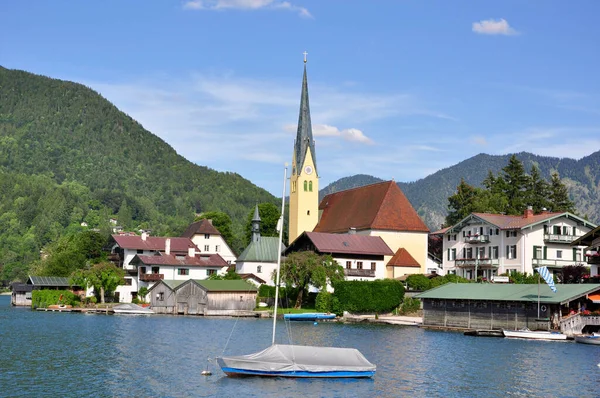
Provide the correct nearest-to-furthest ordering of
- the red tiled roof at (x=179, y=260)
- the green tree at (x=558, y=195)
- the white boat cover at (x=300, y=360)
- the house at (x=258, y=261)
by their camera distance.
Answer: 1. the white boat cover at (x=300, y=360)
2. the red tiled roof at (x=179, y=260)
3. the house at (x=258, y=261)
4. the green tree at (x=558, y=195)

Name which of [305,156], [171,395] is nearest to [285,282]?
[305,156]

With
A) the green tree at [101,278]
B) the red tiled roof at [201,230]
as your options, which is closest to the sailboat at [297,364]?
the green tree at [101,278]

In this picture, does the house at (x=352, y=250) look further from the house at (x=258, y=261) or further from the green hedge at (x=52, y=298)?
the green hedge at (x=52, y=298)

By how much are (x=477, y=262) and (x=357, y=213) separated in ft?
73.3

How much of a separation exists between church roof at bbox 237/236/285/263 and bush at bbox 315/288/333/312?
71.1ft

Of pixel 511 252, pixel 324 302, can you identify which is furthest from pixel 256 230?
pixel 511 252

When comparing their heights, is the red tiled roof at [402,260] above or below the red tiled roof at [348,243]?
below

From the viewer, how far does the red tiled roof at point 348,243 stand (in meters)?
96.6

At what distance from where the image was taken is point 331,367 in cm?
4041

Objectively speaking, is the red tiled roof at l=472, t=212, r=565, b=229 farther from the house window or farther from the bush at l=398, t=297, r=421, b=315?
the bush at l=398, t=297, r=421, b=315

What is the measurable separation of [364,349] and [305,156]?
7028 cm

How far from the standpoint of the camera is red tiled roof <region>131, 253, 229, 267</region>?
106 m

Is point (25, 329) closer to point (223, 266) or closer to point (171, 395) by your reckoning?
point (171, 395)

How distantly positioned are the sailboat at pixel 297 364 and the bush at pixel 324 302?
1743 inches
